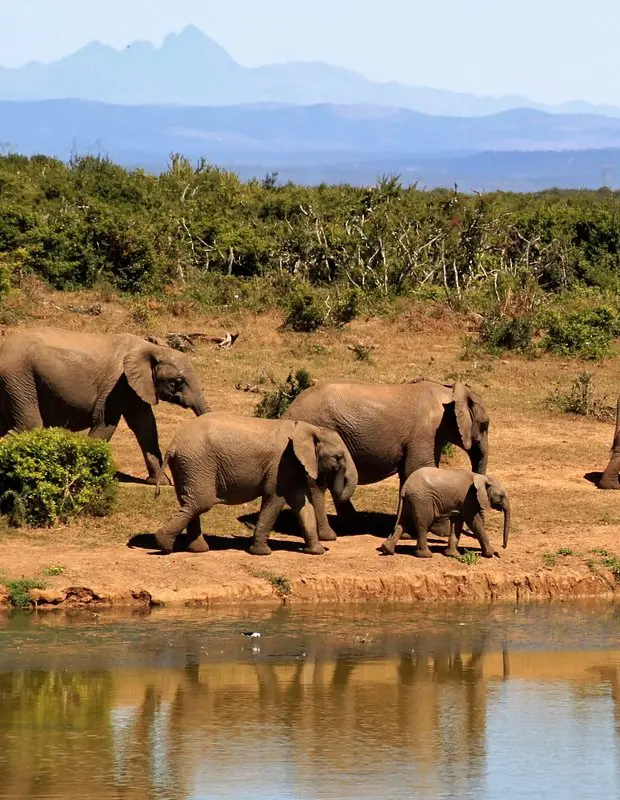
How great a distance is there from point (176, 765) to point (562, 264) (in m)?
24.1

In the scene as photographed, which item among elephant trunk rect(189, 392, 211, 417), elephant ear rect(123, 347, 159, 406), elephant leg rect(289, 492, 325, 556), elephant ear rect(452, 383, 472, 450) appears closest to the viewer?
elephant leg rect(289, 492, 325, 556)

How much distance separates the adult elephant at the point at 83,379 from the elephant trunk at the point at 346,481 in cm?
295

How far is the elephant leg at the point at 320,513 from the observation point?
16.0m

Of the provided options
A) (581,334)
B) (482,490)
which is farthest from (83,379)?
(581,334)

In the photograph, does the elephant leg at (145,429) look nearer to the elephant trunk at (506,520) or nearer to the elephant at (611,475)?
the elephant trunk at (506,520)

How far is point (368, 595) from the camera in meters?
15.4

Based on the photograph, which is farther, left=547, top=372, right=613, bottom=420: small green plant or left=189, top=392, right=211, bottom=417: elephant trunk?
left=547, top=372, right=613, bottom=420: small green plant

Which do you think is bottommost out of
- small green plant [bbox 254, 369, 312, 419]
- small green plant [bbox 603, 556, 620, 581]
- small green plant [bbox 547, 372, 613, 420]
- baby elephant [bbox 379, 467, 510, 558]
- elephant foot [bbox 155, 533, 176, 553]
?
small green plant [bbox 603, 556, 620, 581]

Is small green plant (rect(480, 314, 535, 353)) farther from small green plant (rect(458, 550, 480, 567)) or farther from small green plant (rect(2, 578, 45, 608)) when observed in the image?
small green plant (rect(2, 578, 45, 608))

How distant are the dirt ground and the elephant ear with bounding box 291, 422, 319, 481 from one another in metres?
0.92

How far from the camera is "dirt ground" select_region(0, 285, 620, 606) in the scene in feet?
49.6

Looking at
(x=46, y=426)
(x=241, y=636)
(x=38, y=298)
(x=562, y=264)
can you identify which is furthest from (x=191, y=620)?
(x=562, y=264)

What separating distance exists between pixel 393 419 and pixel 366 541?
127 centimetres

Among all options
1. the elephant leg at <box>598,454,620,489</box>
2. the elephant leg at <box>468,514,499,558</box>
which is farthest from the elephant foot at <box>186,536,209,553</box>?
the elephant leg at <box>598,454,620,489</box>
